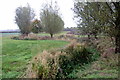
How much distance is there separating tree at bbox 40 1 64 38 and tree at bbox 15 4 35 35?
174 inches

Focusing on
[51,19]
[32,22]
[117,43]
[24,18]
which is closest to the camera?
[117,43]

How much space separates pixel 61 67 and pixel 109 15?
270 cm

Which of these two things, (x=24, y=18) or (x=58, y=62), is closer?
(x=58, y=62)

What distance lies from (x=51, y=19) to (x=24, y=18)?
5554 mm

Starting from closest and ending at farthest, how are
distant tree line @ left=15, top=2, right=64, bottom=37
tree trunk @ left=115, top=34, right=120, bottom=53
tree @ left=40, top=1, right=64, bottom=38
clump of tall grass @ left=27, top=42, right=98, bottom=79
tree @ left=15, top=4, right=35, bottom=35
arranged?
1. clump of tall grass @ left=27, top=42, right=98, bottom=79
2. tree trunk @ left=115, top=34, right=120, bottom=53
3. tree @ left=40, top=1, right=64, bottom=38
4. distant tree line @ left=15, top=2, right=64, bottom=37
5. tree @ left=15, top=4, right=35, bottom=35

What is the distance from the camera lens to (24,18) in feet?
57.1

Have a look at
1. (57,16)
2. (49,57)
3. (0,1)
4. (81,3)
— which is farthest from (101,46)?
(57,16)

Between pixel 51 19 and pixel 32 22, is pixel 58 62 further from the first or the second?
pixel 32 22

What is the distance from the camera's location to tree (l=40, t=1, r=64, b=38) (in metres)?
13.4

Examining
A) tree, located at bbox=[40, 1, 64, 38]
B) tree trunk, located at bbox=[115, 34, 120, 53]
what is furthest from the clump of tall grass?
tree, located at bbox=[40, 1, 64, 38]

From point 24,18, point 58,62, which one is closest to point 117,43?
point 58,62

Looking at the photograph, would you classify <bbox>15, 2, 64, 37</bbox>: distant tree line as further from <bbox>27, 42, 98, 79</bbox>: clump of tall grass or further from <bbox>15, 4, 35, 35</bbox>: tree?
<bbox>27, 42, 98, 79</bbox>: clump of tall grass

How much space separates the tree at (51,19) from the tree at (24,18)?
14.5 ft

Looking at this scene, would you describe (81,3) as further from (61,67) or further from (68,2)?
(61,67)
